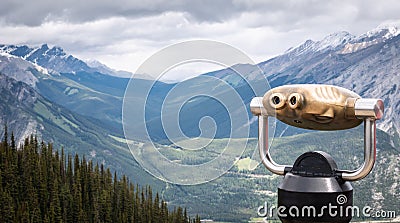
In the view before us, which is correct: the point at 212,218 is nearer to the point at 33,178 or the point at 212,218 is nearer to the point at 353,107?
the point at 33,178

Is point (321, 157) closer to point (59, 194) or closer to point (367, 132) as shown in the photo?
point (367, 132)

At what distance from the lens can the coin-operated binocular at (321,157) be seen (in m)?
3.93

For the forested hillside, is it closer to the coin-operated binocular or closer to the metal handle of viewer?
the coin-operated binocular

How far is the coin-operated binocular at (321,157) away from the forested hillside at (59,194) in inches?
2237

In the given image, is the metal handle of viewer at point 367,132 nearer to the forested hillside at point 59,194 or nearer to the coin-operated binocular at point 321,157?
the coin-operated binocular at point 321,157

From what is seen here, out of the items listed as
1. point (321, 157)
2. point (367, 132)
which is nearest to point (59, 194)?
point (321, 157)

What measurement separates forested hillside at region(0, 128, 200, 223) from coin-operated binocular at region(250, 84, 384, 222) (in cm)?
5682

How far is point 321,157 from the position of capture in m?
4.11

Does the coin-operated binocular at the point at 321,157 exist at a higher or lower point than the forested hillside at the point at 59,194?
higher

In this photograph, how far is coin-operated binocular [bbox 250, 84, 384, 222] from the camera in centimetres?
393

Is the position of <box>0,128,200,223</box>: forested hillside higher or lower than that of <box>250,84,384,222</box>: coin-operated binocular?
lower

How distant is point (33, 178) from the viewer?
66688 mm

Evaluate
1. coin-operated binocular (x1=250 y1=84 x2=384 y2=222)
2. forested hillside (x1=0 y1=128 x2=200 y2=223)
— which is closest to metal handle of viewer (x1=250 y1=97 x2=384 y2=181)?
coin-operated binocular (x1=250 y1=84 x2=384 y2=222)

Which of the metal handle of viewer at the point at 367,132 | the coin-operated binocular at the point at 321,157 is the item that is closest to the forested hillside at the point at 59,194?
the coin-operated binocular at the point at 321,157
